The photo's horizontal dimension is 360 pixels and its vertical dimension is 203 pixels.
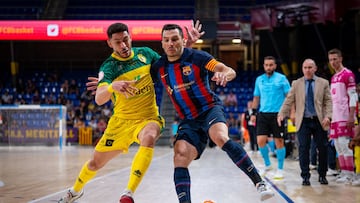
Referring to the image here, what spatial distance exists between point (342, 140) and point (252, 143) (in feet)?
28.7

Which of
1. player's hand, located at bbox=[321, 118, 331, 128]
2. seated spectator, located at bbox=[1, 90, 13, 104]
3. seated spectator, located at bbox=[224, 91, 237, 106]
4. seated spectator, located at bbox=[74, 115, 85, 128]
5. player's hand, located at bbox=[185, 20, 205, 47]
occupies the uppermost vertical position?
player's hand, located at bbox=[185, 20, 205, 47]

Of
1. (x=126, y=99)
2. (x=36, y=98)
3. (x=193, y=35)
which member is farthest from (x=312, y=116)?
(x=36, y=98)

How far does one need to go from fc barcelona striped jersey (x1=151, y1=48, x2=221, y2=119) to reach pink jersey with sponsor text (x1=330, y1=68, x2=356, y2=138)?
3.93m

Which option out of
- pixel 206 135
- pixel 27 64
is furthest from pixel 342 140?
pixel 27 64

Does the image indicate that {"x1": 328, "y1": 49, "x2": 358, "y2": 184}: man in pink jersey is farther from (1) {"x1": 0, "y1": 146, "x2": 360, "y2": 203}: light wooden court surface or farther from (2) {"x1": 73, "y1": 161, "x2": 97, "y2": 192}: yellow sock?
(2) {"x1": 73, "y1": 161, "x2": 97, "y2": 192}: yellow sock

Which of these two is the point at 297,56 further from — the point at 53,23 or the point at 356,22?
the point at 53,23

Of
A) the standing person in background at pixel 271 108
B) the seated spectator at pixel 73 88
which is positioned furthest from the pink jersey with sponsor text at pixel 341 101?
the seated spectator at pixel 73 88

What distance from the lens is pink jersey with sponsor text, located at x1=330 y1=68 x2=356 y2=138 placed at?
8.50m

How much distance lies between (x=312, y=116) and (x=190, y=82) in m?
3.55

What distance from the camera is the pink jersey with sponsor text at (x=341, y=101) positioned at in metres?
8.50

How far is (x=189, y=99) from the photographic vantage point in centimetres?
523

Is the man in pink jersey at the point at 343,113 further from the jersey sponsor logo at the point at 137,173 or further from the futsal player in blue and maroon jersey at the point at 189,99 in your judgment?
the jersey sponsor logo at the point at 137,173

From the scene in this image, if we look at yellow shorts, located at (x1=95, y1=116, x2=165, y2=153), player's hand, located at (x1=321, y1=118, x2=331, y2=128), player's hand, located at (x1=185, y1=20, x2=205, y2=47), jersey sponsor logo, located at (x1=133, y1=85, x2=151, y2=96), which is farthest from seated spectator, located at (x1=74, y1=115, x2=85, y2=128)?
player's hand, located at (x1=185, y1=20, x2=205, y2=47)

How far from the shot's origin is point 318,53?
2703cm
